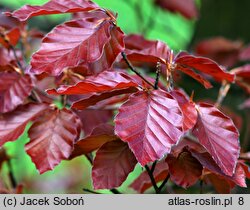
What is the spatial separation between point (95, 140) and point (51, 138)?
9cm

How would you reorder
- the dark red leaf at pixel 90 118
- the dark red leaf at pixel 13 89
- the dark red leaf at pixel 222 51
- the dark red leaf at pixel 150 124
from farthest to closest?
the dark red leaf at pixel 222 51 < the dark red leaf at pixel 90 118 < the dark red leaf at pixel 13 89 < the dark red leaf at pixel 150 124

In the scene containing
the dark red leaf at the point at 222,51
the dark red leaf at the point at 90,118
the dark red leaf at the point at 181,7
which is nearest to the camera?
the dark red leaf at the point at 90,118

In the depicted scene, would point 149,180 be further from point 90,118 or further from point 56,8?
point 56,8

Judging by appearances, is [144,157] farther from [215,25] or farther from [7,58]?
[215,25]

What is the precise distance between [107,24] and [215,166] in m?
0.32

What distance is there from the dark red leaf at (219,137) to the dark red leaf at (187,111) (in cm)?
2

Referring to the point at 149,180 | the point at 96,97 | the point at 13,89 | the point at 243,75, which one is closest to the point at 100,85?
the point at 96,97

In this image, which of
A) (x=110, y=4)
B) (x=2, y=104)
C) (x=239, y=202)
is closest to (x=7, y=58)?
(x=2, y=104)

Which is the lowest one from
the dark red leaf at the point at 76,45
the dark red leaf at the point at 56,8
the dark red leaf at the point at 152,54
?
the dark red leaf at the point at 152,54

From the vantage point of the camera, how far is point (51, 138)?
39.6 inches

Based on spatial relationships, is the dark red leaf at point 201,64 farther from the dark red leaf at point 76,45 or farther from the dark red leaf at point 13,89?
the dark red leaf at point 13,89

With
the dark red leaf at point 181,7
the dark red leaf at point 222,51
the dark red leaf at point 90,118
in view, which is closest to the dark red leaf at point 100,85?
the dark red leaf at point 90,118

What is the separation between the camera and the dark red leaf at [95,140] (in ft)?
3.16

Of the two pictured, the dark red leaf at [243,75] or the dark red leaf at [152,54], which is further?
the dark red leaf at [243,75]
